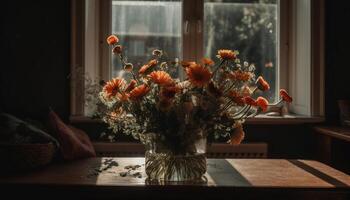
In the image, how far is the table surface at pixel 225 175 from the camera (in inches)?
68.1

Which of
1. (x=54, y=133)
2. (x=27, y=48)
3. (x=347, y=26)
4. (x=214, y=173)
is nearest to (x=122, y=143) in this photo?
(x=54, y=133)

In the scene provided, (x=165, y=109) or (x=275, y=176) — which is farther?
(x=275, y=176)

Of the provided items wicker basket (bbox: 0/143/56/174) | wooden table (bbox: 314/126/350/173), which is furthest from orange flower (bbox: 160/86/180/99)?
wooden table (bbox: 314/126/350/173)

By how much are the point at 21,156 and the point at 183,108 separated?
736 millimetres

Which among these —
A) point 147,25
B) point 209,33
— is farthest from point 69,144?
point 209,33

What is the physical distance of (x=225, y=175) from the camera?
1.89 metres

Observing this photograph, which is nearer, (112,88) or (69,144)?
(112,88)

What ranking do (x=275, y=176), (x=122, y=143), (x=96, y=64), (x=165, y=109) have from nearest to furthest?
(x=165, y=109), (x=275, y=176), (x=122, y=143), (x=96, y=64)

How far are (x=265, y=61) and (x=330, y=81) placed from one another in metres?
0.48

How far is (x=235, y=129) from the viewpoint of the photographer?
1740 mm

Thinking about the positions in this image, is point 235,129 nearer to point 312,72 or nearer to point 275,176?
point 275,176

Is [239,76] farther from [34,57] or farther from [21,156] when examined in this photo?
[34,57]

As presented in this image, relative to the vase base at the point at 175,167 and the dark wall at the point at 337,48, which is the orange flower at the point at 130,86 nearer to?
the vase base at the point at 175,167

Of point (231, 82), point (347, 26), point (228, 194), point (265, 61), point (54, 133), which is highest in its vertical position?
point (347, 26)
